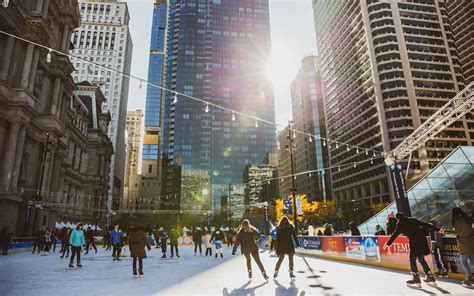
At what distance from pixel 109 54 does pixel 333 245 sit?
110337 millimetres

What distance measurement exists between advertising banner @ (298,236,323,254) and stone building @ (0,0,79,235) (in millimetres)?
23147

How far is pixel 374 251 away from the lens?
41.9 ft

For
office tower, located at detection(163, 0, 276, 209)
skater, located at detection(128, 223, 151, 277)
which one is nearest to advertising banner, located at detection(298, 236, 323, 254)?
skater, located at detection(128, 223, 151, 277)

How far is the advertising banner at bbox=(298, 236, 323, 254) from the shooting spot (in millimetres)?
17969

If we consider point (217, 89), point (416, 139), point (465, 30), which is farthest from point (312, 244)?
point (465, 30)

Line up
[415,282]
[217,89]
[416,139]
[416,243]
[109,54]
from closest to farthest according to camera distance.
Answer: [415,282]
[416,243]
[416,139]
[109,54]
[217,89]

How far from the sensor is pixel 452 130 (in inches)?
2643

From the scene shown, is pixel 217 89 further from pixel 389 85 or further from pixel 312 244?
pixel 312 244

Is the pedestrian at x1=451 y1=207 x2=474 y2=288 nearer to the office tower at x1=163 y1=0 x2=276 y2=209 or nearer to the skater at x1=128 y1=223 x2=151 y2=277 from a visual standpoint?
the skater at x1=128 y1=223 x2=151 y2=277

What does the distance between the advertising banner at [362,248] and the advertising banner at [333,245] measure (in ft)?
1.70

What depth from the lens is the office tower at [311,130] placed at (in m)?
113

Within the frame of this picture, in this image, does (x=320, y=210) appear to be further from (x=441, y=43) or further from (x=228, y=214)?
(x=441, y=43)

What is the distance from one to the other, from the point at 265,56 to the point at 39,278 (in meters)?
126

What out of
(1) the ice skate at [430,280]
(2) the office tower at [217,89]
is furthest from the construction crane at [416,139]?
(2) the office tower at [217,89]
